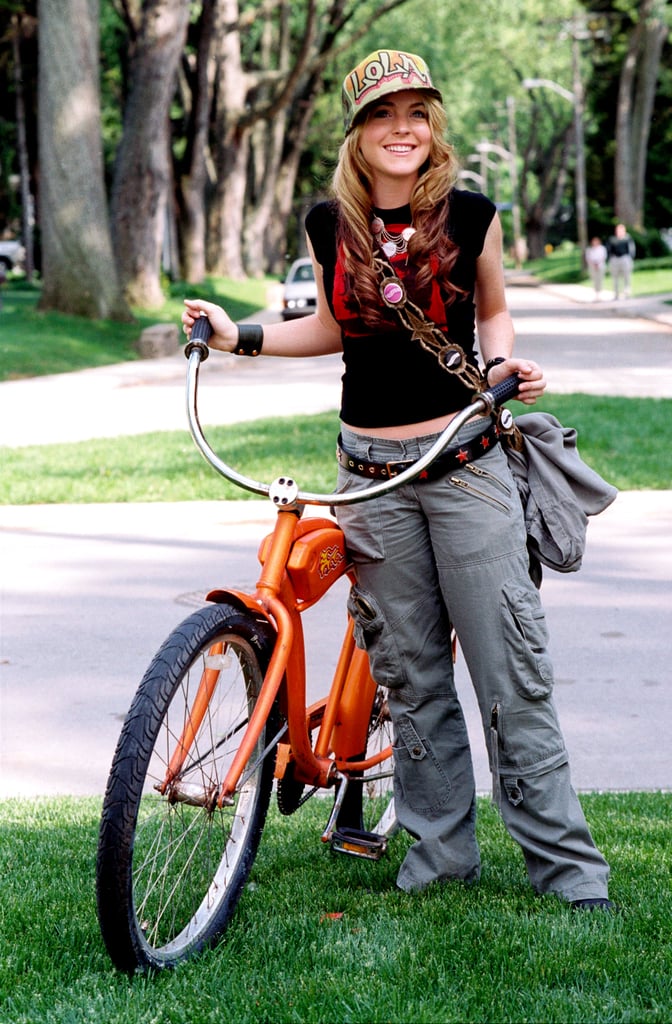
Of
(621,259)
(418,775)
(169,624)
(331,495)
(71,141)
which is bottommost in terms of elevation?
(621,259)

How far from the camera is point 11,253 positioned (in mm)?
67188

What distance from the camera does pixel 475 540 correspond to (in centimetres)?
354

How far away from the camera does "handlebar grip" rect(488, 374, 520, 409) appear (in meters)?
3.30

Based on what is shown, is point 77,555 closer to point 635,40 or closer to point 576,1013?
point 576,1013

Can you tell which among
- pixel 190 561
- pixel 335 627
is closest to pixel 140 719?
pixel 335 627

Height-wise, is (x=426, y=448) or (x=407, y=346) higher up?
(x=407, y=346)

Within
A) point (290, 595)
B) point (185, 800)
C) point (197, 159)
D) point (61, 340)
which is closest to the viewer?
point (185, 800)

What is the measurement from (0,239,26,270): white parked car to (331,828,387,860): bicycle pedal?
60.3 metres

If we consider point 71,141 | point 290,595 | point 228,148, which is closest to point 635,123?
point 228,148

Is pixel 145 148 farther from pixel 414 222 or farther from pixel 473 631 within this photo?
pixel 473 631

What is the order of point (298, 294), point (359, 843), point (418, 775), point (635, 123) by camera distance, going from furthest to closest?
point (635, 123), point (298, 294), point (359, 843), point (418, 775)

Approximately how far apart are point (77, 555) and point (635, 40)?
4460cm

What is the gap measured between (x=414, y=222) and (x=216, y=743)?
1269mm

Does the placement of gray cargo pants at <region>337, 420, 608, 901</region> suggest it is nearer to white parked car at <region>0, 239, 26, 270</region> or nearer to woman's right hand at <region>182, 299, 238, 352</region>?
woman's right hand at <region>182, 299, 238, 352</region>
